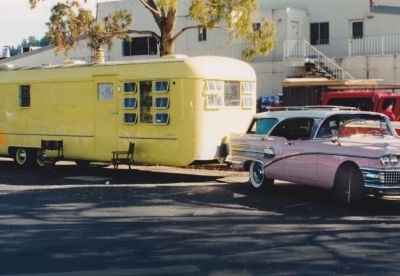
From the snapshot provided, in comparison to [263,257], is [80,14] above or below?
above

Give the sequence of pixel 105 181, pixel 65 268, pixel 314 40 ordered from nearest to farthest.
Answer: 1. pixel 65 268
2. pixel 105 181
3. pixel 314 40

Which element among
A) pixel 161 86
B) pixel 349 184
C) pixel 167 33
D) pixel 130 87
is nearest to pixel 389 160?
pixel 349 184

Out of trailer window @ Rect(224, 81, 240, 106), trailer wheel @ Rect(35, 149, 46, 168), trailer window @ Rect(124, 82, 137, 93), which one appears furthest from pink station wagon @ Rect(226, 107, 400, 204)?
trailer wheel @ Rect(35, 149, 46, 168)

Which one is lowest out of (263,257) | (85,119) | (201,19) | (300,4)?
(263,257)

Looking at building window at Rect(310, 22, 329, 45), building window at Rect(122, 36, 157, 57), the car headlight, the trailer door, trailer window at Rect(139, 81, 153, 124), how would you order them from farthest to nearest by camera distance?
building window at Rect(122, 36, 157, 57) < building window at Rect(310, 22, 329, 45) < the trailer door < trailer window at Rect(139, 81, 153, 124) < the car headlight

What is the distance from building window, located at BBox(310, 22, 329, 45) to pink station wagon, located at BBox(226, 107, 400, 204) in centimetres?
2187

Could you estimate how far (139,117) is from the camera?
15.5 meters

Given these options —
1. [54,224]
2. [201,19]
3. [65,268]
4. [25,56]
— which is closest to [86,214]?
[54,224]

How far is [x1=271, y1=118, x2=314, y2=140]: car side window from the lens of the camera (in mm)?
12367

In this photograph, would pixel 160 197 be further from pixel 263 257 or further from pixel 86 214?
pixel 263 257

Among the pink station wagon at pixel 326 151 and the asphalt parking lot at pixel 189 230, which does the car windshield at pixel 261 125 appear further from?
the asphalt parking lot at pixel 189 230

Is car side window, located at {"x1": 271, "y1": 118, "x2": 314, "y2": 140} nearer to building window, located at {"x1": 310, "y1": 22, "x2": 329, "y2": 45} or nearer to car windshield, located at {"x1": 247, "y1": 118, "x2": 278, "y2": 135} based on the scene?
car windshield, located at {"x1": 247, "y1": 118, "x2": 278, "y2": 135}

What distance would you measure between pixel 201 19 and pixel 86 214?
8.87 meters

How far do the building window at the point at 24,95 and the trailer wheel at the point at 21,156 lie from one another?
125 cm
